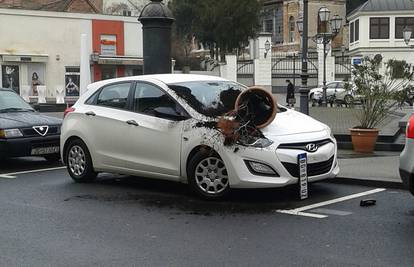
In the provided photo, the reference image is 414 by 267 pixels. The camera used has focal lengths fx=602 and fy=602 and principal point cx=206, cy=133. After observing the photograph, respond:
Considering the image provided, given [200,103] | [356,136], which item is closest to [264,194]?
[200,103]

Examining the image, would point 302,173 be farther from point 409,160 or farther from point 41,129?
point 41,129

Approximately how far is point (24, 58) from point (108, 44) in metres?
6.17

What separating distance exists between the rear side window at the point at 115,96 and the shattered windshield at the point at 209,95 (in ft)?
2.81

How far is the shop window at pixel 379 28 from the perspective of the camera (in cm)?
5819

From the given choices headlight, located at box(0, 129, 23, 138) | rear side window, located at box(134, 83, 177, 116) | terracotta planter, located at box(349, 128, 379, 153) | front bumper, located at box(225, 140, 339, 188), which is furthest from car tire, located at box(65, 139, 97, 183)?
terracotta planter, located at box(349, 128, 379, 153)

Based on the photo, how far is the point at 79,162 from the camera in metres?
9.71

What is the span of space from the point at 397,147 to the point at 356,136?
42.5 inches

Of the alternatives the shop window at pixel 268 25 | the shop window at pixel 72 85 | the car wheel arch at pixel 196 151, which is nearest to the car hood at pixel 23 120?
the car wheel arch at pixel 196 151

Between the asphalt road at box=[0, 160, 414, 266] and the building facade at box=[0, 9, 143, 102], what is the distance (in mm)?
28394

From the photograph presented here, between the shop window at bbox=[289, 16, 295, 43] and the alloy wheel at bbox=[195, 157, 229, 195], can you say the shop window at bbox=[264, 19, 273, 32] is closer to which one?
the shop window at bbox=[289, 16, 295, 43]

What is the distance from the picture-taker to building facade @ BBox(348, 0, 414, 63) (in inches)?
2275

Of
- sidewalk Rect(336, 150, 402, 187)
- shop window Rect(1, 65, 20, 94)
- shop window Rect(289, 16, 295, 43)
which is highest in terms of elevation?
shop window Rect(289, 16, 295, 43)

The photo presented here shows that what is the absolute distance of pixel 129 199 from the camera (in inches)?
329

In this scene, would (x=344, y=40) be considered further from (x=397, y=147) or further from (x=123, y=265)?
(x=123, y=265)
